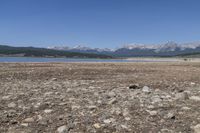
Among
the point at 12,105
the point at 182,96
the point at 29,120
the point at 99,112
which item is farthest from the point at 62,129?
the point at 182,96

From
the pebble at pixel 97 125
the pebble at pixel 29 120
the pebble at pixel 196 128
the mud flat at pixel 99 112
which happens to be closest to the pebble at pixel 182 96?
the mud flat at pixel 99 112

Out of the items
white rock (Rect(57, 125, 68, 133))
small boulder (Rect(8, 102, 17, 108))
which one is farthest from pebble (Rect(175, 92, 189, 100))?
small boulder (Rect(8, 102, 17, 108))

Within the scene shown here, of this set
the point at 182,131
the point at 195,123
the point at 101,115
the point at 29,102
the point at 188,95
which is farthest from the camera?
the point at 188,95

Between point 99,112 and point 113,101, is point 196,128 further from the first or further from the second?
point 113,101

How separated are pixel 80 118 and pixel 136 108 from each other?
2.01 meters

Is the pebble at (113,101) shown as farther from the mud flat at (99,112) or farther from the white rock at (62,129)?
the white rock at (62,129)

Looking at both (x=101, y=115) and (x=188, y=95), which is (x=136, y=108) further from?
(x=188, y=95)

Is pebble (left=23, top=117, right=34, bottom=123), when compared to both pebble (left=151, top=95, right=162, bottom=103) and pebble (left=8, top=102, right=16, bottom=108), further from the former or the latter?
pebble (left=151, top=95, right=162, bottom=103)

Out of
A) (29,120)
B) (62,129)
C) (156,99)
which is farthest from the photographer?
(156,99)

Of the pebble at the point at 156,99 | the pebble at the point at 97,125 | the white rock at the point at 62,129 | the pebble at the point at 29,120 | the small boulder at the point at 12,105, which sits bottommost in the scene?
the white rock at the point at 62,129

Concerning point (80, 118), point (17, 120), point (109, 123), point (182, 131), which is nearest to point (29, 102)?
point (17, 120)

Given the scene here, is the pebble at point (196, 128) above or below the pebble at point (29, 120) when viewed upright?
below

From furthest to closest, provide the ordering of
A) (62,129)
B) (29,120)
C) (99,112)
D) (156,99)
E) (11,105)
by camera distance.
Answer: (156,99)
(11,105)
(99,112)
(29,120)
(62,129)

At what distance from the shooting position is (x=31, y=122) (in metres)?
9.13
